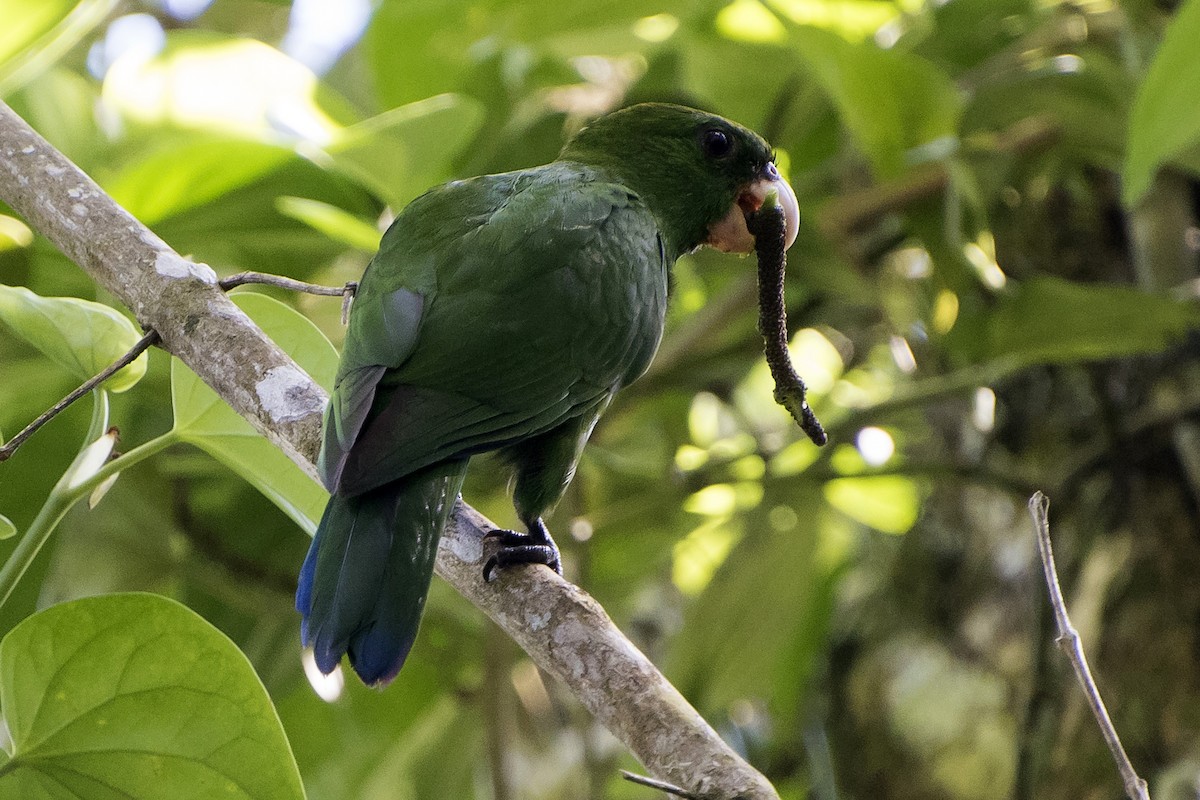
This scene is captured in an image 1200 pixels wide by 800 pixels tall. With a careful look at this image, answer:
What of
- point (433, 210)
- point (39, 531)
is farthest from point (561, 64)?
point (39, 531)

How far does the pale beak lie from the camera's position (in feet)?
6.33

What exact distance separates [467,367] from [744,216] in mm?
715

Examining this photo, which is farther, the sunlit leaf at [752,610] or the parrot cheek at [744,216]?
the sunlit leaf at [752,610]

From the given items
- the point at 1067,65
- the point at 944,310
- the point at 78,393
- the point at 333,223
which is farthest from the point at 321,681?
the point at 1067,65

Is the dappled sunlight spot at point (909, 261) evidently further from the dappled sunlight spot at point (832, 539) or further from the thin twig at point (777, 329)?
the thin twig at point (777, 329)

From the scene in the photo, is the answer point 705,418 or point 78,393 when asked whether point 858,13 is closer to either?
point 705,418

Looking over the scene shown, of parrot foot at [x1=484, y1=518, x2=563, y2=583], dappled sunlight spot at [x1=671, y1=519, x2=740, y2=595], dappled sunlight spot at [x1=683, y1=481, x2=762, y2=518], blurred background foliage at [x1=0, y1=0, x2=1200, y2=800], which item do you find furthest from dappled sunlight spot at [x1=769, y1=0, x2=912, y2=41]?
parrot foot at [x1=484, y1=518, x2=563, y2=583]

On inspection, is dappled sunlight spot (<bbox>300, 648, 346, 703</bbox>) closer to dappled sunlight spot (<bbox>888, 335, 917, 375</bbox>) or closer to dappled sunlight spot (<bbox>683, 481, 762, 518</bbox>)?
dappled sunlight spot (<bbox>683, 481, 762, 518</bbox>)

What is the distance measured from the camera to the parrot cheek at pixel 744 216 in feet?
6.31

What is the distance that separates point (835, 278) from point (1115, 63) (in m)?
0.67

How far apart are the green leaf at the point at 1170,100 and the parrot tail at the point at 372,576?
1052 millimetres

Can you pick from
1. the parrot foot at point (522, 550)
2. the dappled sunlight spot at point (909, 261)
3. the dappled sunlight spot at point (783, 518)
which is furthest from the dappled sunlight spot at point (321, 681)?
the dappled sunlight spot at point (909, 261)

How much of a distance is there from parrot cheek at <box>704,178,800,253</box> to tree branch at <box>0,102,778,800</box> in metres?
0.69

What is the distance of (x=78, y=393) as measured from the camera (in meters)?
1.22
